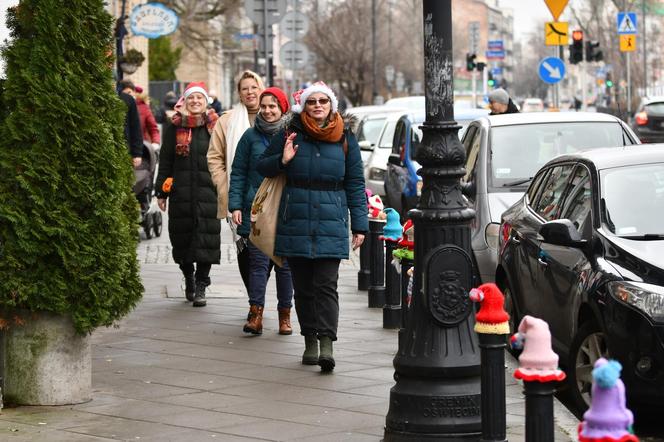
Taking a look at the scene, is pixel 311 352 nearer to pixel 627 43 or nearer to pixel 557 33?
pixel 557 33

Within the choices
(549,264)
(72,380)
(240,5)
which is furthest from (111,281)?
(240,5)

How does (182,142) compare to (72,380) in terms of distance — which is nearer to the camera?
(72,380)

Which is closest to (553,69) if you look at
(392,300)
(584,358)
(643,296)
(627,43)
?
(627,43)

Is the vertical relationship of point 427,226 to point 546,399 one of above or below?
above

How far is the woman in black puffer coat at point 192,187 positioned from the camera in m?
12.4

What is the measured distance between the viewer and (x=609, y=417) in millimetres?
4438

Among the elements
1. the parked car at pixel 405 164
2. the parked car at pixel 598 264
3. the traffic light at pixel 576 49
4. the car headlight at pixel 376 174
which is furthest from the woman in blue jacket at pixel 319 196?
the traffic light at pixel 576 49

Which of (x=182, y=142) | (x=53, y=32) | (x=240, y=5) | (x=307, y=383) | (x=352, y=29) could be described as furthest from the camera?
(x=352, y=29)

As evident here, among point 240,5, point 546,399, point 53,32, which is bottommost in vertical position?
point 546,399

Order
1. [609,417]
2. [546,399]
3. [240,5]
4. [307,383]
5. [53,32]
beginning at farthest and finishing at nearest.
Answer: [240,5] < [307,383] < [53,32] < [546,399] < [609,417]

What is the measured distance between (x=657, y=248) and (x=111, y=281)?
9.87 feet

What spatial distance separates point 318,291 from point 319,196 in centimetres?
60

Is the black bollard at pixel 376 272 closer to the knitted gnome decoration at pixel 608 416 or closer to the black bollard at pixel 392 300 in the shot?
the black bollard at pixel 392 300

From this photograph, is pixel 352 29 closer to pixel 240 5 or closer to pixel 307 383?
pixel 240 5
